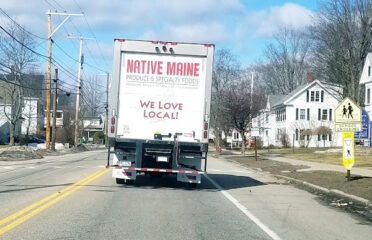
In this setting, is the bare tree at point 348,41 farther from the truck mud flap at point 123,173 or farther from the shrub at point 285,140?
the truck mud flap at point 123,173

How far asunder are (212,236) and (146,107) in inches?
247

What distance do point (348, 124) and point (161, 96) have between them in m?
7.05

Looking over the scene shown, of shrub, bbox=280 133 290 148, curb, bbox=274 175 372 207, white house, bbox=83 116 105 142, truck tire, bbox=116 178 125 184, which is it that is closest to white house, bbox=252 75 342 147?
shrub, bbox=280 133 290 148

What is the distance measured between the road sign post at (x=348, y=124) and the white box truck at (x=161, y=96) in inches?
228

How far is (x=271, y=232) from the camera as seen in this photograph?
8.15m

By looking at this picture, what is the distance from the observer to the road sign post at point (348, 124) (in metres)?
16.1

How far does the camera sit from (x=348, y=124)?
53.0 feet

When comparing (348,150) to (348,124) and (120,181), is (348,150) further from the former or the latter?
(120,181)

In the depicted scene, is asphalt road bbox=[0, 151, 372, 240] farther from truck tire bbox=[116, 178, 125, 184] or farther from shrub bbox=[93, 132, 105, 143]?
shrub bbox=[93, 132, 105, 143]

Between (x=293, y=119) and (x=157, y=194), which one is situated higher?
(x=293, y=119)

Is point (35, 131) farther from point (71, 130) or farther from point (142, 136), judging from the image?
point (142, 136)

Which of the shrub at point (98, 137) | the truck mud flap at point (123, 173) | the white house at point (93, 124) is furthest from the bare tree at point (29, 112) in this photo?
the truck mud flap at point (123, 173)

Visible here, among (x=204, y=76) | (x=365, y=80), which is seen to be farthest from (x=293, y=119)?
(x=204, y=76)

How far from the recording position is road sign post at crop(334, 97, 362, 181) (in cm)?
1606
